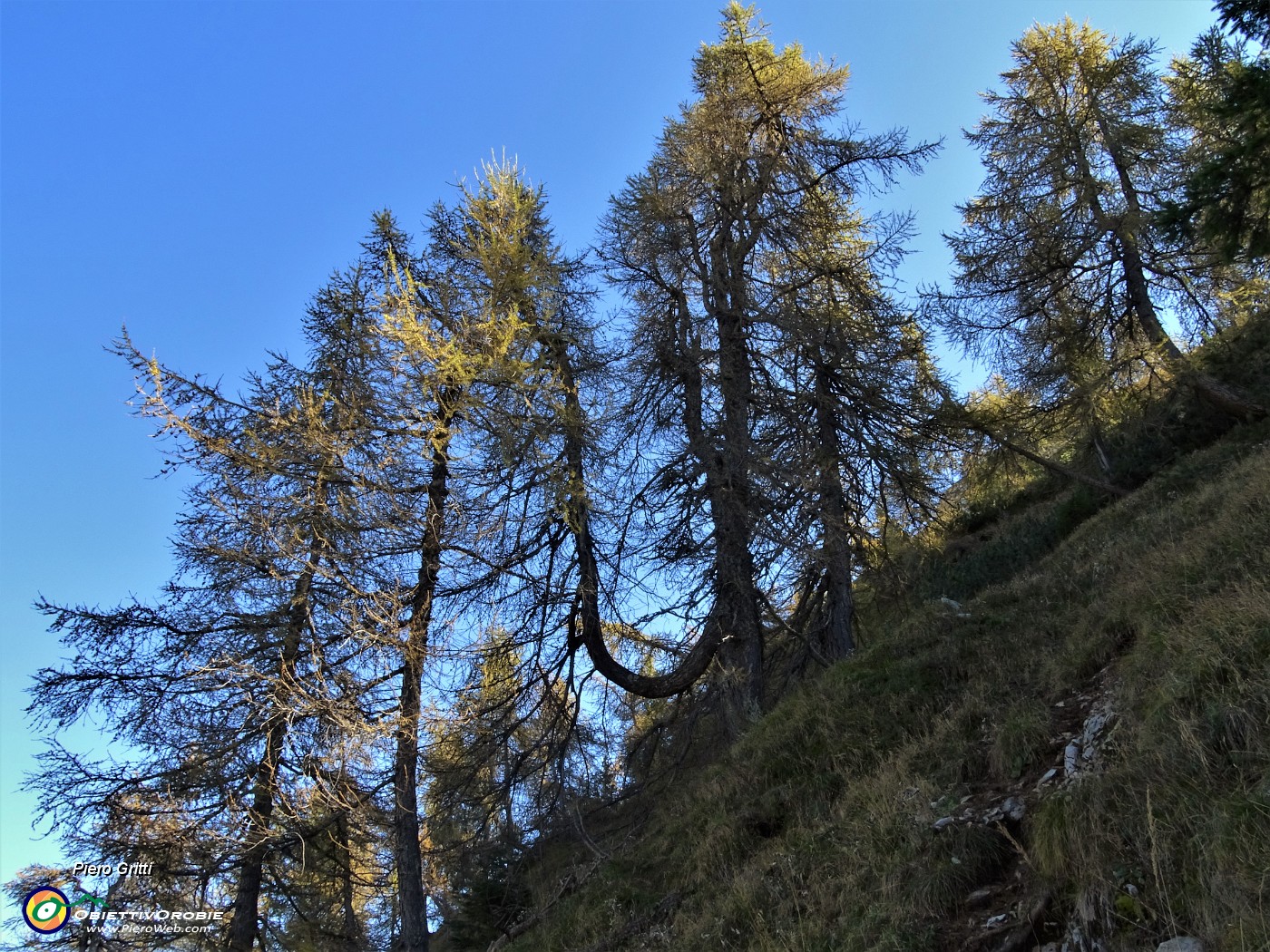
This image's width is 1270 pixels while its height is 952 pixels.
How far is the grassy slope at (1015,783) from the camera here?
12.2 feet

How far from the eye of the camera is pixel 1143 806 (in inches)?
156

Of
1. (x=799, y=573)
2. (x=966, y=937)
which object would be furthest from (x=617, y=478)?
(x=966, y=937)

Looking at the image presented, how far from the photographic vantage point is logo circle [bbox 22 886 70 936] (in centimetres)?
871

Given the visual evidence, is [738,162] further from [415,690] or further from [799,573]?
[415,690]

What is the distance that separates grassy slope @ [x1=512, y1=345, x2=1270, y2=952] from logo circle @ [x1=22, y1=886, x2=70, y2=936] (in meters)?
5.46

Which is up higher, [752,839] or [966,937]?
[752,839]

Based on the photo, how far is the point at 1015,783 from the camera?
5.37 meters

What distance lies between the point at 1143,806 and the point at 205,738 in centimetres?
844

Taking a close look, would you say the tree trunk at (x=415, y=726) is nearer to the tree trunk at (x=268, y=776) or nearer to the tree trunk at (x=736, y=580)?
the tree trunk at (x=268, y=776)

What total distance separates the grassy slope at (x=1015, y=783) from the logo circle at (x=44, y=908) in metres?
5.46

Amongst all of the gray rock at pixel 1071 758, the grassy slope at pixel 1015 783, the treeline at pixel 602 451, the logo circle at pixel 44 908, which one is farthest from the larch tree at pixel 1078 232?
the logo circle at pixel 44 908

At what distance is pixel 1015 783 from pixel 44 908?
34.6 feet

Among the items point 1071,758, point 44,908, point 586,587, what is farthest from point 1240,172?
point 44,908

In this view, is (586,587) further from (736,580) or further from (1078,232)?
(1078,232)
